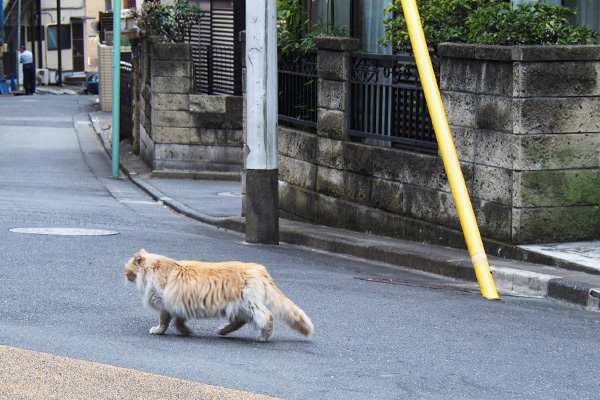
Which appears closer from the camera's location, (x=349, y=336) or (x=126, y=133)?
(x=349, y=336)

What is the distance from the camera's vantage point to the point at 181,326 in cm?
630

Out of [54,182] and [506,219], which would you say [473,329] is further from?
[54,182]

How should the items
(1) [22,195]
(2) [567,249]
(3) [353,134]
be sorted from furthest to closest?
(1) [22,195] < (3) [353,134] < (2) [567,249]

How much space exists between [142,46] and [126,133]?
581 centimetres

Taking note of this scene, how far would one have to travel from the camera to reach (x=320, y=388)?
5164 millimetres

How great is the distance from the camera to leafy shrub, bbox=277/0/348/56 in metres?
13.2

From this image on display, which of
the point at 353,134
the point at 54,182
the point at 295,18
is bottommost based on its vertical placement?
the point at 54,182

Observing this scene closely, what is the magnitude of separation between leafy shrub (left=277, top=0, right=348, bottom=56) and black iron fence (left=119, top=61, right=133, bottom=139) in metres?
13.1

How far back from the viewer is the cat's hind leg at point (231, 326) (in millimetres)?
6215

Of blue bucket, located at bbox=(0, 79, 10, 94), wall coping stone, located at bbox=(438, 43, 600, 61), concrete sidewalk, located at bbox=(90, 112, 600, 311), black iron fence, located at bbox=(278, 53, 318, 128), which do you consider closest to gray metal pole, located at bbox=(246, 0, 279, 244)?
concrete sidewalk, located at bbox=(90, 112, 600, 311)

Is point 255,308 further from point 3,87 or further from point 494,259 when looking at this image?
point 3,87

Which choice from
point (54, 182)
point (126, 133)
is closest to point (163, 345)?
point (54, 182)

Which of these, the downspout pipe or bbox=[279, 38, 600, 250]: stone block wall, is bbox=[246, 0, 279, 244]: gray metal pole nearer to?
bbox=[279, 38, 600, 250]: stone block wall

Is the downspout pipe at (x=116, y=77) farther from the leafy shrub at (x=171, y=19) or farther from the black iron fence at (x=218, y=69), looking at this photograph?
the black iron fence at (x=218, y=69)
